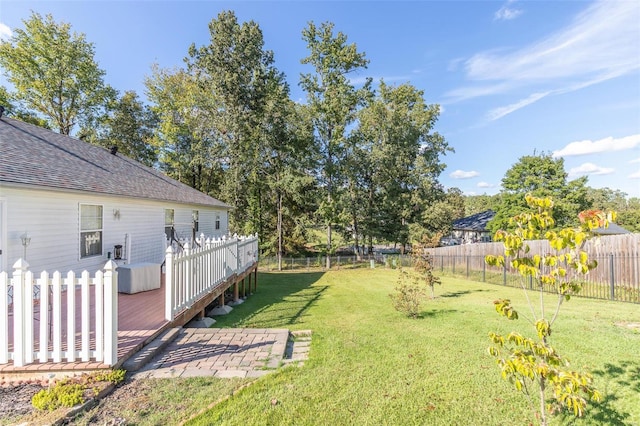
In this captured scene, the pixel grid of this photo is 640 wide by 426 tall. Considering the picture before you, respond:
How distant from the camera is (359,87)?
23.2 metres

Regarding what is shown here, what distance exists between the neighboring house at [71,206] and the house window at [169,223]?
37 millimetres

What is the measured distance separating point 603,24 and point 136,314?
1431cm

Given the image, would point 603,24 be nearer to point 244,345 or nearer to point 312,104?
point 244,345

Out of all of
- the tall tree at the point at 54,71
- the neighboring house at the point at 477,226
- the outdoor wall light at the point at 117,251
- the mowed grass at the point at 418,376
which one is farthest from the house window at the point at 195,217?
the neighboring house at the point at 477,226

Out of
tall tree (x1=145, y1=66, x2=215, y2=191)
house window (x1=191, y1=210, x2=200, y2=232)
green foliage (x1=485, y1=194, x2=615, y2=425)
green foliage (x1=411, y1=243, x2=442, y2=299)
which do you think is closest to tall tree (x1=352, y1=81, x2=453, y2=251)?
tall tree (x1=145, y1=66, x2=215, y2=191)

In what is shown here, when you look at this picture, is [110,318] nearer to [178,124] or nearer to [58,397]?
[58,397]

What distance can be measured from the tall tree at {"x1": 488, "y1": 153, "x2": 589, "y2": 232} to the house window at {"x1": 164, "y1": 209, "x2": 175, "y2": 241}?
2589cm

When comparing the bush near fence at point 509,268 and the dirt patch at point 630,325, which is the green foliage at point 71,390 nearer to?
the bush near fence at point 509,268

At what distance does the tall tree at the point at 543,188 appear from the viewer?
26078mm

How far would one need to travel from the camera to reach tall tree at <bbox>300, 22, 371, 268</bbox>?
71.6 feet

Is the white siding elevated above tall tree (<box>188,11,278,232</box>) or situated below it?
below

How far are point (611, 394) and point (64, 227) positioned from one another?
33.1 feet

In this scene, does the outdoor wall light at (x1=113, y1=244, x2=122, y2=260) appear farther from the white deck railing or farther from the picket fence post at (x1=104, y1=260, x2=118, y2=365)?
the picket fence post at (x1=104, y1=260, x2=118, y2=365)

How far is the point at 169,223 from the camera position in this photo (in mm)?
11930
